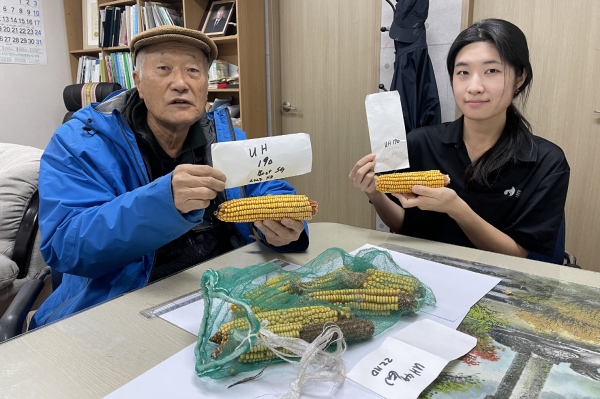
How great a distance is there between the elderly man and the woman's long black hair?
0.81 metres

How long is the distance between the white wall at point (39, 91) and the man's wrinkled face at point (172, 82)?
11.5ft

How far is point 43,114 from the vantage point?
4387mm

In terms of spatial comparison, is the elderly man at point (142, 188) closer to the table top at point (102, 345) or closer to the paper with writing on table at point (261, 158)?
the paper with writing on table at point (261, 158)

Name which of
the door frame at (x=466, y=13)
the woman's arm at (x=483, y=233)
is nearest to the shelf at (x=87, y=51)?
the door frame at (x=466, y=13)

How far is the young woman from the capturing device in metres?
1.52

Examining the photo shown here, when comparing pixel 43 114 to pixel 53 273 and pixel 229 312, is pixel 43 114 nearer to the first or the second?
pixel 53 273

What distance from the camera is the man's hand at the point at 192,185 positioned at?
3.39 ft

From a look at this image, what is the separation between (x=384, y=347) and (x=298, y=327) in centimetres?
17

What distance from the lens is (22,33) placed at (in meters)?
4.03

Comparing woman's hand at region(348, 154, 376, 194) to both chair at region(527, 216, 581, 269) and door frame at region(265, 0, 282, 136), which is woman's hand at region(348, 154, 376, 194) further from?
door frame at region(265, 0, 282, 136)

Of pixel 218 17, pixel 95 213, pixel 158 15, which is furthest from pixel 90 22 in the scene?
pixel 95 213

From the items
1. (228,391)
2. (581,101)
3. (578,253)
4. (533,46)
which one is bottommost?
(578,253)

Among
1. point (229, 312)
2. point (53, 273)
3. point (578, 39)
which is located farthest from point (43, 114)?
point (578, 39)

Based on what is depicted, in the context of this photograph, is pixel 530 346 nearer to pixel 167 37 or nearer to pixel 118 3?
pixel 167 37
